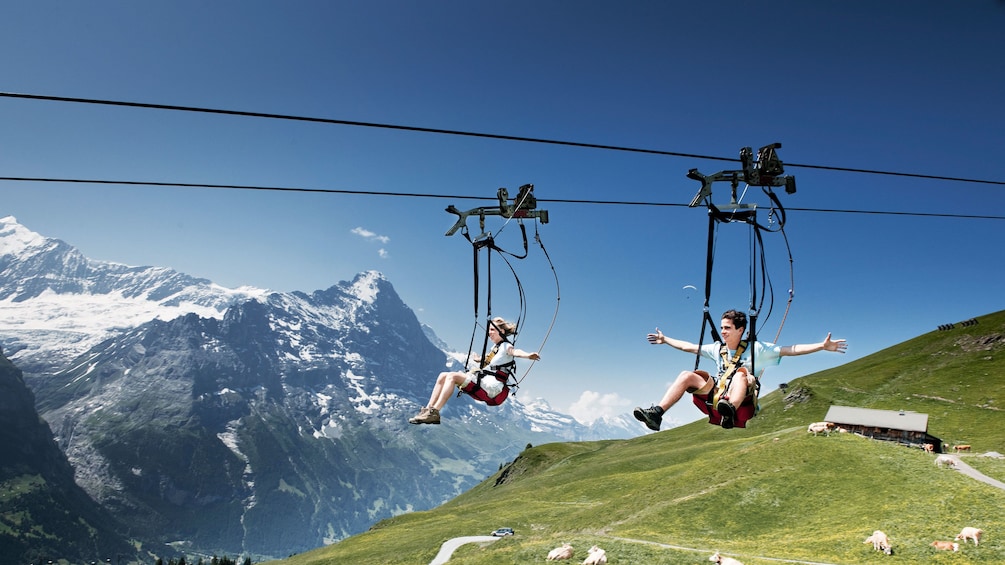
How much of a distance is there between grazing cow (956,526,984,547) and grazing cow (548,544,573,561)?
23.1 m

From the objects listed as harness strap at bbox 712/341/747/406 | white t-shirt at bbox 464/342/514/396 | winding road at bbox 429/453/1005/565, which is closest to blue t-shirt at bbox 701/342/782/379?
harness strap at bbox 712/341/747/406

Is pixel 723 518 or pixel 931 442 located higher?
pixel 931 442

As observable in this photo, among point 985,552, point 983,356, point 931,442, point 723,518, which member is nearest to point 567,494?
point 723,518

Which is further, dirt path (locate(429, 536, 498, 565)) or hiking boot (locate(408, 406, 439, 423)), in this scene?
dirt path (locate(429, 536, 498, 565))

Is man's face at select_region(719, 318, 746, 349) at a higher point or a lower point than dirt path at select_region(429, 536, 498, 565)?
higher

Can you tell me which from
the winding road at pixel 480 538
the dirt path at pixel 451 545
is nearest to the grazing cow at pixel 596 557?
the winding road at pixel 480 538

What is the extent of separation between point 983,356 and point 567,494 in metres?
98.8

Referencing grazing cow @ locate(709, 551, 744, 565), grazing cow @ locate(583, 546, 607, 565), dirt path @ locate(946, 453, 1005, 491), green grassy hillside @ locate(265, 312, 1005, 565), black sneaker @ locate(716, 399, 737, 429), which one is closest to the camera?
black sneaker @ locate(716, 399, 737, 429)

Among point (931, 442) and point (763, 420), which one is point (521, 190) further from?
Result: point (763, 420)

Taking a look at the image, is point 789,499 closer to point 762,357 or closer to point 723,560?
point 723,560

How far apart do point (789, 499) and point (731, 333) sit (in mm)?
47995

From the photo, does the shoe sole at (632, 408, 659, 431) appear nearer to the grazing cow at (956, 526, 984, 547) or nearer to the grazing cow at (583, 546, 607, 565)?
the grazing cow at (583, 546, 607, 565)

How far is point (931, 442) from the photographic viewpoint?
7556cm

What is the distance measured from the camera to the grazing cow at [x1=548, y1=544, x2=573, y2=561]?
3284cm
